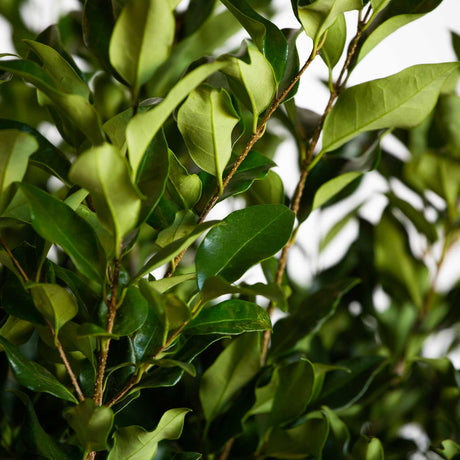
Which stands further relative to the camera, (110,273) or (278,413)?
(278,413)

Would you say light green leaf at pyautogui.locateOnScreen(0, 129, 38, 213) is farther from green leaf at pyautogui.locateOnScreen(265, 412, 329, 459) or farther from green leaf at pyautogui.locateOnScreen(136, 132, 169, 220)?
green leaf at pyautogui.locateOnScreen(265, 412, 329, 459)

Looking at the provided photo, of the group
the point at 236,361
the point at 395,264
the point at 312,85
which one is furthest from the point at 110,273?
the point at 312,85

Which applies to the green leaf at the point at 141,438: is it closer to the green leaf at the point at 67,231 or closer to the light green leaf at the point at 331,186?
the green leaf at the point at 67,231

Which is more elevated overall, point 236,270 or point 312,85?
point 236,270

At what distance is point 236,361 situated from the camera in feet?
1.58

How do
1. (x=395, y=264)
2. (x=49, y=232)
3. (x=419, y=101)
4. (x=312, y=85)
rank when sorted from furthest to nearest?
1. (x=312, y=85)
2. (x=395, y=264)
3. (x=419, y=101)
4. (x=49, y=232)

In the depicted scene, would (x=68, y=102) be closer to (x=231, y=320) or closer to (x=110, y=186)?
(x=110, y=186)

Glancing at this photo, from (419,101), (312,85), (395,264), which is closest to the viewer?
(419,101)

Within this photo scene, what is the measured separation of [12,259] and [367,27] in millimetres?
328

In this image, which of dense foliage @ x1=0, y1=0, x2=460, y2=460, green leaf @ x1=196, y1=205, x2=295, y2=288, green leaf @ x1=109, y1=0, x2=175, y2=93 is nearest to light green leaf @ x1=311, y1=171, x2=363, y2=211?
dense foliage @ x1=0, y1=0, x2=460, y2=460

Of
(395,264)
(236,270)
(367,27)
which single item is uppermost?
(367,27)

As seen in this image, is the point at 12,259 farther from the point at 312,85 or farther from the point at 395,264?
the point at 312,85

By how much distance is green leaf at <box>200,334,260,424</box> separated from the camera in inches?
18.9

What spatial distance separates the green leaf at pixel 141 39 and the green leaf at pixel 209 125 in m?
0.04
